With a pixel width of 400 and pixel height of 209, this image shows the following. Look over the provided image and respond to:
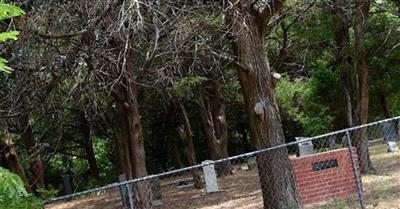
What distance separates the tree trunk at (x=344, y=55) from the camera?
13446 millimetres

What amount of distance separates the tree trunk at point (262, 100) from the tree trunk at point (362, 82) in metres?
4.65

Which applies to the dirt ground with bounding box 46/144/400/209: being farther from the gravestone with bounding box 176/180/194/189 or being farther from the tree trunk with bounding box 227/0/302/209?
the tree trunk with bounding box 227/0/302/209

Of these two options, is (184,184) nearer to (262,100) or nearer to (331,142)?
(331,142)

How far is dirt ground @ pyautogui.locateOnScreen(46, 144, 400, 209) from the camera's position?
989 cm

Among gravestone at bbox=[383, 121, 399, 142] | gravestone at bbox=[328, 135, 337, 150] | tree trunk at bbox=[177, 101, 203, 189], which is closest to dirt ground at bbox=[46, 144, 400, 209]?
tree trunk at bbox=[177, 101, 203, 189]

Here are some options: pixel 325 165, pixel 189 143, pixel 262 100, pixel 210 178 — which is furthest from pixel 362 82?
pixel 189 143

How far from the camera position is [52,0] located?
7.85m

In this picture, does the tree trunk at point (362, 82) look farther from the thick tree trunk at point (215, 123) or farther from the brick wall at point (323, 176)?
the thick tree trunk at point (215, 123)

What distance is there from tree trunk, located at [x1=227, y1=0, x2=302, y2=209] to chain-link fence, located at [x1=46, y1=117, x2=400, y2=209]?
17 millimetres

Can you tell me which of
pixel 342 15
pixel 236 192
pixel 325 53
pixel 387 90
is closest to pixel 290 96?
pixel 387 90

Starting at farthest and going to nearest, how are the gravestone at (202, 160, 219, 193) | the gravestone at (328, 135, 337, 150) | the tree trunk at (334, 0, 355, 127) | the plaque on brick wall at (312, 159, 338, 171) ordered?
the gravestone at (328, 135, 337, 150), the gravestone at (202, 160, 219, 193), the tree trunk at (334, 0, 355, 127), the plaque on brick wall at (312, 159, 338, 171)

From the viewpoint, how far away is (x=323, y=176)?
1064 centimetres

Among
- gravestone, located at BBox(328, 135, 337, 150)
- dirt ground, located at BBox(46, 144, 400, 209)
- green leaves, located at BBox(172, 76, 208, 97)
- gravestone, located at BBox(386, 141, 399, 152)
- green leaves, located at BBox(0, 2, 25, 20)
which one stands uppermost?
green leaves, located at BBox(172, 76, 208, 97)

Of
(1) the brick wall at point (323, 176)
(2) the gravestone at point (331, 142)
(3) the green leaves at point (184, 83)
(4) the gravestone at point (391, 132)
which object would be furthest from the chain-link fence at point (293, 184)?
(2) the gravestone at point (331, 142)
